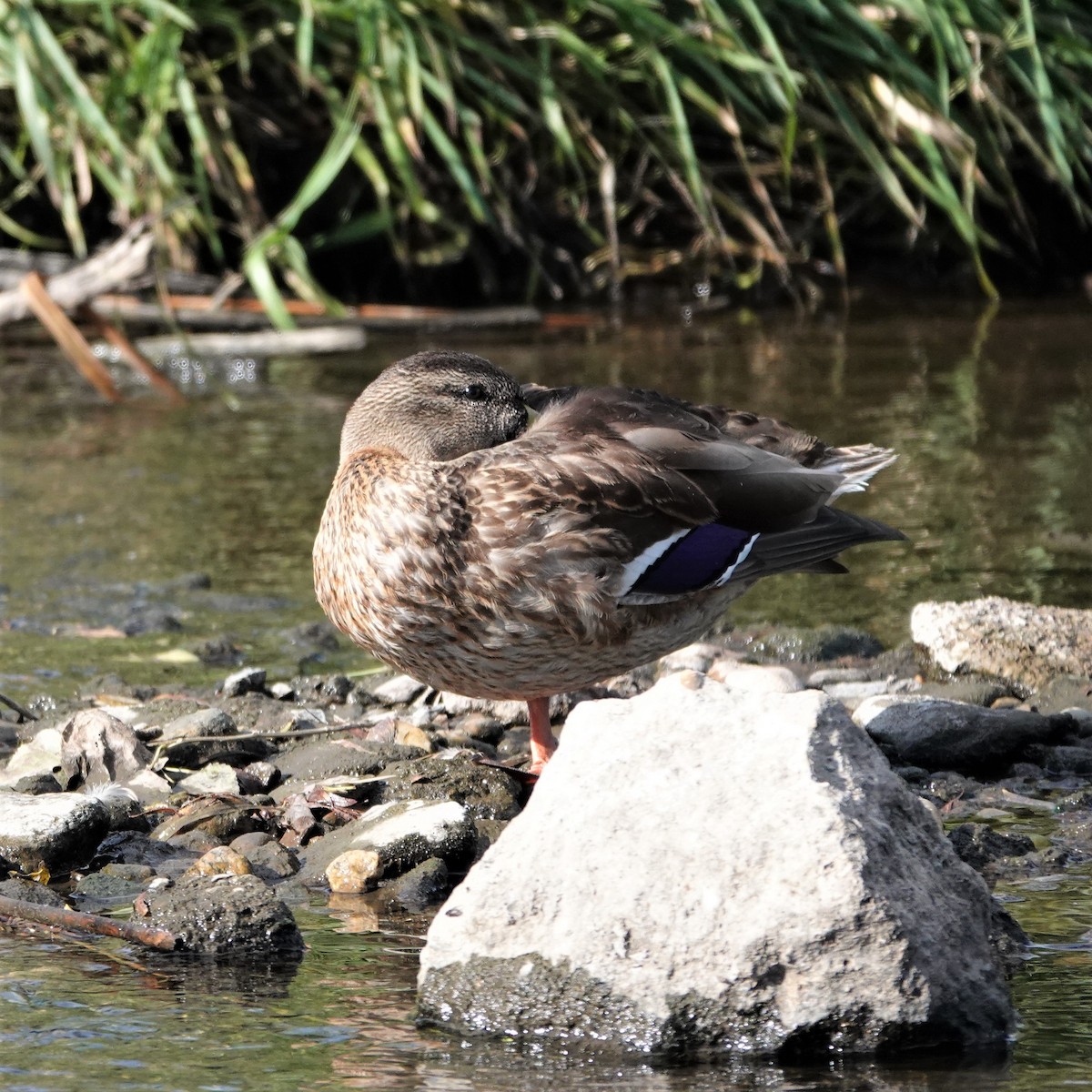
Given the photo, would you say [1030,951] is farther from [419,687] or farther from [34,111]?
[34,111]

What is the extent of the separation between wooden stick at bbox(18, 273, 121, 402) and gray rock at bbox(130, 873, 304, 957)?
5.05 m

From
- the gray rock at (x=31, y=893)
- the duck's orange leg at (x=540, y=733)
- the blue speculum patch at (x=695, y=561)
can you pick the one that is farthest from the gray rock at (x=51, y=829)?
the blue speculum patch at (x=695, y=561)

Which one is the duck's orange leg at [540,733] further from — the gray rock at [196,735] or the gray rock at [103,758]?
the gray rock at [103,758]

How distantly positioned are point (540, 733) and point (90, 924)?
53.6 inches

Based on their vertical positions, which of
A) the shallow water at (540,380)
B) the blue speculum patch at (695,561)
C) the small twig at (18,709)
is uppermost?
the blue speculum patch at (695,561)

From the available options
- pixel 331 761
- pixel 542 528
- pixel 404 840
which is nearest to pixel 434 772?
pixel 331 761

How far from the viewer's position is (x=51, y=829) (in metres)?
3.61

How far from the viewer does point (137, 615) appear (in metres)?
5.64

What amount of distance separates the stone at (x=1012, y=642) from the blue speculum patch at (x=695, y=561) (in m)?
0.87

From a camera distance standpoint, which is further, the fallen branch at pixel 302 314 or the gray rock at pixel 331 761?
the fallen branch at pixel 302 314

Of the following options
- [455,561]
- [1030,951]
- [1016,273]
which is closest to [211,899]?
[455,561]

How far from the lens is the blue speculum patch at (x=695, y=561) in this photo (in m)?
4.15

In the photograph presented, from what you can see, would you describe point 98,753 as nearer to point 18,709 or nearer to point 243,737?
point 243,737

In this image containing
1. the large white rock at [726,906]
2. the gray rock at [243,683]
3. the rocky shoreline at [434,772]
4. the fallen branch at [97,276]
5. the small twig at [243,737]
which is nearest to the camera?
the large white rock at [726,906]
